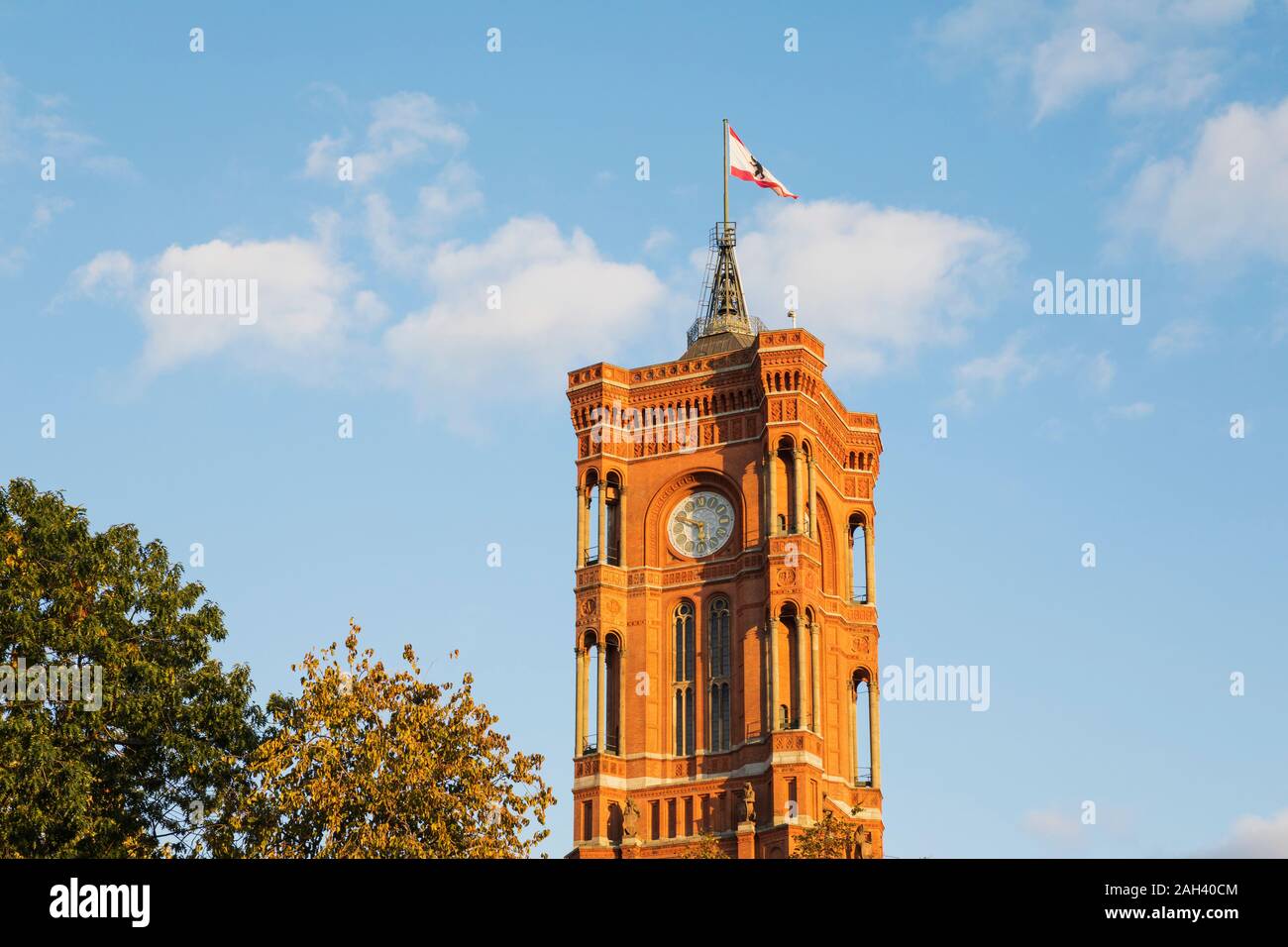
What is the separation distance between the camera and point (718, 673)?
83312mm

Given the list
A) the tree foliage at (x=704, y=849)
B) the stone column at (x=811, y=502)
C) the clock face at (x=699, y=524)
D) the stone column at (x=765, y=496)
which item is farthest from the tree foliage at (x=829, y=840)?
the clock face at (x=699, y=524)

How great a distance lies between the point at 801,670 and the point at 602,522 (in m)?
12.5

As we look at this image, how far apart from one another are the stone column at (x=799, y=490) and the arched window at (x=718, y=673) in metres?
5.29

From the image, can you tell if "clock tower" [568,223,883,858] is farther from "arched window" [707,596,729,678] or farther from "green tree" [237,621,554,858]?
"green tree" [237,621,554,858]

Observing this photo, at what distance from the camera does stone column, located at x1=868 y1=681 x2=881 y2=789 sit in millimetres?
84688

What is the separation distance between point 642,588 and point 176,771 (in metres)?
39.6

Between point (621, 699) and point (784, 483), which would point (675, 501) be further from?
point (621, 699)

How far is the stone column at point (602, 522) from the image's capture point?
85.8 m

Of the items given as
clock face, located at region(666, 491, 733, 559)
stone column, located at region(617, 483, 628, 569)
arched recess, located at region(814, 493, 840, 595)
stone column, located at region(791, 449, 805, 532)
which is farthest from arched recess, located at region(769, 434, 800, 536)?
stone column, located at region(617, 483, 628, 569)

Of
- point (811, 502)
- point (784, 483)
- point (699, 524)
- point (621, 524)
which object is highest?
point (784, 483)

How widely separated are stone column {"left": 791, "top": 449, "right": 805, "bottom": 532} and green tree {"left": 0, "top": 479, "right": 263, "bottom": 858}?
122 feet

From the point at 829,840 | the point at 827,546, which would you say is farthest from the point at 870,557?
the point at 829,840
